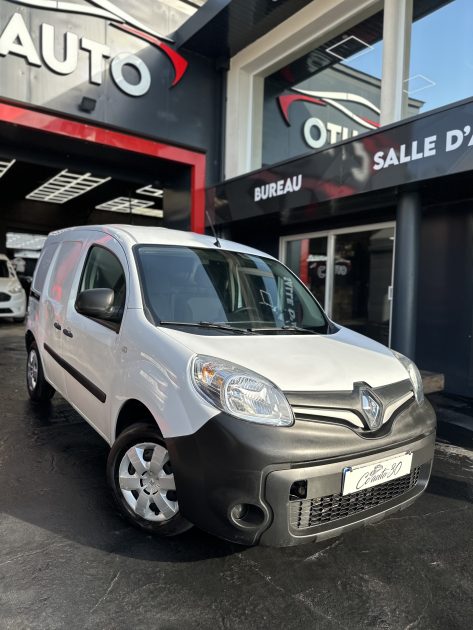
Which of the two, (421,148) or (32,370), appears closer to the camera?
(32,370)

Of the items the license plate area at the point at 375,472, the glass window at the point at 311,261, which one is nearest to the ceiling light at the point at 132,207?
the glass window at the point at 311,261

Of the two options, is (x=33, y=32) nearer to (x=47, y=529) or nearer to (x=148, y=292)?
(x=148, y=292)

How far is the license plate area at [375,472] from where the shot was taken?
219 centimetres

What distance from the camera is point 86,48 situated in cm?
755

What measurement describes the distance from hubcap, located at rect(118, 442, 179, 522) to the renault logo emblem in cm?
104

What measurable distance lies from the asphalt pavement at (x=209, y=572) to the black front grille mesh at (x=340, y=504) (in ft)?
1.18

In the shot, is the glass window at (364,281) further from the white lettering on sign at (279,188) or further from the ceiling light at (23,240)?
the ceiling light at (23,240)

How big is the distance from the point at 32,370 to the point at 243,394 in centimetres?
370

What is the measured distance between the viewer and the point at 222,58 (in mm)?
8961

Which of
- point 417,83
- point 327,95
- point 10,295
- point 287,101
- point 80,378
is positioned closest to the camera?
point 80,378

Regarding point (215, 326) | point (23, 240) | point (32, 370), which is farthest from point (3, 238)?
point (215, 326)

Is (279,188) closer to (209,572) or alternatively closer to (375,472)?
(375,472)

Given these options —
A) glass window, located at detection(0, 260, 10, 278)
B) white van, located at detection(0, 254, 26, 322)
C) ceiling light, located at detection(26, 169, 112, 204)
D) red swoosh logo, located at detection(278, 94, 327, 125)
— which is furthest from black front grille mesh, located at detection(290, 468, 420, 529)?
glass window, located at detection(0, 260, 10, 278)

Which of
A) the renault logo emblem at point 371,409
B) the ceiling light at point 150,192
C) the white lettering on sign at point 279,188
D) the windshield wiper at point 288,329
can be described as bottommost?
the renault logo emblem at point 371,409
